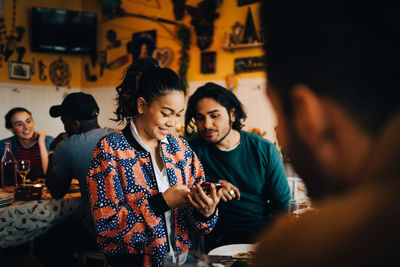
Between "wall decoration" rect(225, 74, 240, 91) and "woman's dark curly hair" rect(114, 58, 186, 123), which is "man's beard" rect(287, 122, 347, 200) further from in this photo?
"wall decoration" rect(225, 74, 240, 91)

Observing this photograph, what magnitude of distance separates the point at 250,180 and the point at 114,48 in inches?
162

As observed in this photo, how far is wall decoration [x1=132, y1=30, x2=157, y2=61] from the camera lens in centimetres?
486

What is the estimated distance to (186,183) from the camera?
151cm

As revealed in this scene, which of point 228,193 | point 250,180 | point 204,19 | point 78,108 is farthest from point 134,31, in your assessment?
point 228,193

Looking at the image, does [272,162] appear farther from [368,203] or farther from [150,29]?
[150,29]

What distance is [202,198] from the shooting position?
4.24 ft

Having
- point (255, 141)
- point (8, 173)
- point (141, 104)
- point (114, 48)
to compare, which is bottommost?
point (8, 173)

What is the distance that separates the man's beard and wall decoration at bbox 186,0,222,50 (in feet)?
13.3

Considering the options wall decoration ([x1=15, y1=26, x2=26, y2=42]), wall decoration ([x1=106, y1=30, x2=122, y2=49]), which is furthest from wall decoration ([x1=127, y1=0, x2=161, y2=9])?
wall decoration ([x1=15, y1=26, x2=26, y2=42])

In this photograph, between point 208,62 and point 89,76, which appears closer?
point 208,62

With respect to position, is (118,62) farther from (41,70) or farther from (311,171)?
(311,171)

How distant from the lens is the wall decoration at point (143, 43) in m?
4.86

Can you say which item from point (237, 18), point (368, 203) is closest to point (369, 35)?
point (368, 203)

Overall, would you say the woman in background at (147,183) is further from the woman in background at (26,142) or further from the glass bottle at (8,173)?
the woman in background at (26,142)
